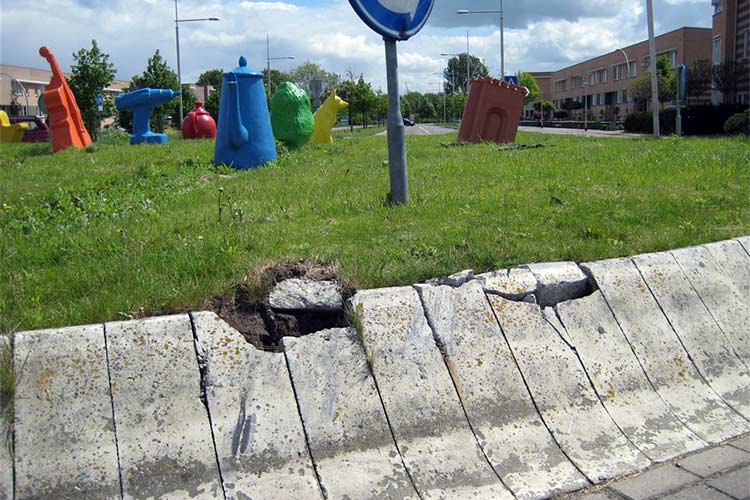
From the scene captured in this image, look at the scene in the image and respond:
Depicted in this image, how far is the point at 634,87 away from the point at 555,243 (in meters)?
45.1

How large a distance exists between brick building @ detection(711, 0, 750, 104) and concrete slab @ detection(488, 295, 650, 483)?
3831 centimetres

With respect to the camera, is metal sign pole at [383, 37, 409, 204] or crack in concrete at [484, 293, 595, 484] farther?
metal sign pole at [383, 37, 409, 204]

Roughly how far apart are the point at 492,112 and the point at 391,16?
1183 cm

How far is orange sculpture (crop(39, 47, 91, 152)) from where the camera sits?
59.5 ft

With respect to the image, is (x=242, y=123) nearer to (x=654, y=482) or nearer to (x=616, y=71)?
(x=654, y=482)

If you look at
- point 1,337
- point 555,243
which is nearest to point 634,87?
point 555,243

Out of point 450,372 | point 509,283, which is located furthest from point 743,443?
point 450,372

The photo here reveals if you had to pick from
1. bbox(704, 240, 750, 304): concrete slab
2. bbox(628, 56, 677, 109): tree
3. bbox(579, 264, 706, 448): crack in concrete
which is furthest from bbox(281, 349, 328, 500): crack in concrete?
bbox(628, 56, 677, 109): tree

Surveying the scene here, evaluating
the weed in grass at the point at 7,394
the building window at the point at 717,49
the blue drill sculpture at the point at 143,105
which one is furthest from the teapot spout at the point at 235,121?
the building window at the point at 717,49

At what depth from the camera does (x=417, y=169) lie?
9250mm

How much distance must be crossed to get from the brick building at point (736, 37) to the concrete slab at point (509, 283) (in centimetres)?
3807

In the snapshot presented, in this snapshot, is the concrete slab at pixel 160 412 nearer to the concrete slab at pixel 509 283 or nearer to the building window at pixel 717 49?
the concrete slab at pixel 509 283

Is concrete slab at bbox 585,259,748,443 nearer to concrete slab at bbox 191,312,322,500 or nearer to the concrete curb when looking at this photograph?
the concrete curb

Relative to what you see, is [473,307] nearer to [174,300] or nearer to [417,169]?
[174,300]
